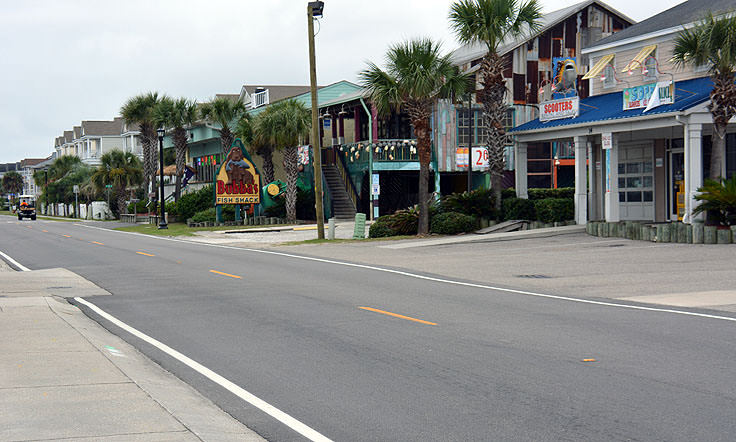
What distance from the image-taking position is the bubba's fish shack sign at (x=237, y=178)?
46500 millimetres

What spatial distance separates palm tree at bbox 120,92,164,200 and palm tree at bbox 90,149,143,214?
18.3 ft

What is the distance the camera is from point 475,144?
44125mm

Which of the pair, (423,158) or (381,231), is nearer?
(423,158)

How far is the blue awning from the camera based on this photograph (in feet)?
77.3

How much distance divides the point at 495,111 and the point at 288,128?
57.0ft

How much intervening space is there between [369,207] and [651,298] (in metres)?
33.9

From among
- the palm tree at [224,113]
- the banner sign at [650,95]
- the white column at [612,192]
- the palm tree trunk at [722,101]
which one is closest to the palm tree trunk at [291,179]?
the palm tree at [224,113]

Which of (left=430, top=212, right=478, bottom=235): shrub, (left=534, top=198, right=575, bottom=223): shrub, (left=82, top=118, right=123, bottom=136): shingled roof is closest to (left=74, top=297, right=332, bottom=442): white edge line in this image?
(left=430, top=212, right=478, bottom=235): shrub

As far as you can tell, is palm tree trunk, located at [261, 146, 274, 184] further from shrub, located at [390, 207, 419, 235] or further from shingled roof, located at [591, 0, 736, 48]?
shingled roof, located at [591, 0, 736, 48]

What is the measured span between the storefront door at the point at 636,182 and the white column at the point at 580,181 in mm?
1671

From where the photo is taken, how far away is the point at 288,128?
4456 cm

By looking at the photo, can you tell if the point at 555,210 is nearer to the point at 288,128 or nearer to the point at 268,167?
the point at 288,128

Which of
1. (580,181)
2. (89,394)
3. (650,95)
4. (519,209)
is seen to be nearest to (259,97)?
(519,209)

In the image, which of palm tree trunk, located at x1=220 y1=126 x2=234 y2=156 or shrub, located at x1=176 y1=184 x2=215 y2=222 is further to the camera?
shrub, located at x1=176 y1=184 x2=215 y2=222
